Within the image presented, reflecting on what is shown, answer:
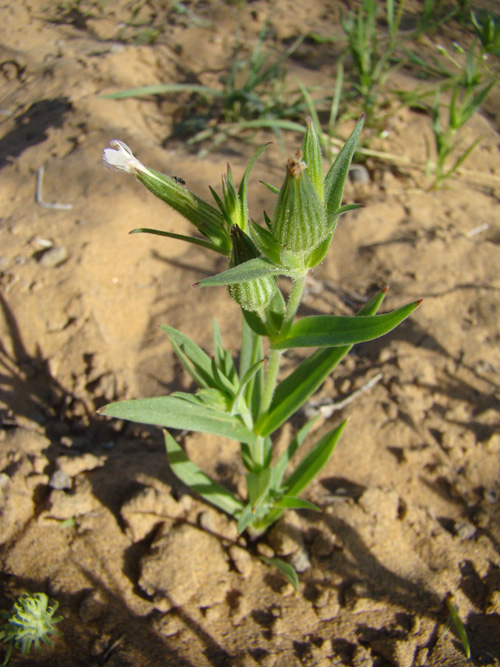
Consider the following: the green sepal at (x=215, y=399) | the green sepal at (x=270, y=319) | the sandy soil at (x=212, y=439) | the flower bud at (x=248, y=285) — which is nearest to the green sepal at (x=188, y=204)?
the flower bud at (x=248, y=285)

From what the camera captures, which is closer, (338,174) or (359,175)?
(338,174)

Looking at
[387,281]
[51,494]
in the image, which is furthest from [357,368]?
[51,494]

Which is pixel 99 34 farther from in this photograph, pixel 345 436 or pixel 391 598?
pixel 391 598

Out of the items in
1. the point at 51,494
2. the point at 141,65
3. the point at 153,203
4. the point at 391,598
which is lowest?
the point at 391,598

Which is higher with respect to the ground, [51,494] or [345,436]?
[51,494]

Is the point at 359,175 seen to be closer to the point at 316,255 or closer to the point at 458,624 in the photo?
the point at 316,255

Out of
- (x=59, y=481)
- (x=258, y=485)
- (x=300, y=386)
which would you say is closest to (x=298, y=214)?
(x=300, y=386)
